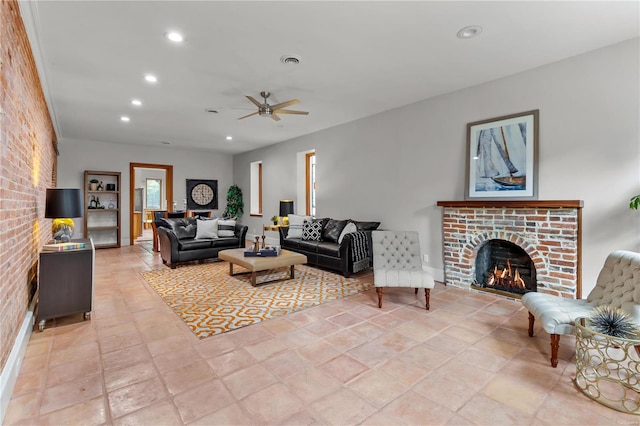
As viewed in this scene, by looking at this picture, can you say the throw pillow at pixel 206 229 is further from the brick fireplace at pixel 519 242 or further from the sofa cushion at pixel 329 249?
the brick fireplace at pixel 519 242

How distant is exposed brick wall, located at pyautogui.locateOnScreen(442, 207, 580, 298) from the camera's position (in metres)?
3.30

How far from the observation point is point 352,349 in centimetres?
247

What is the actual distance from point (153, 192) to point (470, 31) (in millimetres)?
12368

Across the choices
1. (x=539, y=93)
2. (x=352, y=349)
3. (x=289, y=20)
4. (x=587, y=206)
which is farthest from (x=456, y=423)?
(x=539, y=93)

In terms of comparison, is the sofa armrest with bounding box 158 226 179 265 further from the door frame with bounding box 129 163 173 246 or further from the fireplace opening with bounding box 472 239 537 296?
the fireplace opening with bounding box 472 239 537 296

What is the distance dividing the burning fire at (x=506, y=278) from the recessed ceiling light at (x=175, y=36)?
4.55 m

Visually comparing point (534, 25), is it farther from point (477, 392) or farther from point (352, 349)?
point (352, 349)

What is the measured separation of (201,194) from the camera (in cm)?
922

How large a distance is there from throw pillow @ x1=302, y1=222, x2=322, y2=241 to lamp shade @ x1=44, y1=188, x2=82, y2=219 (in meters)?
3.36

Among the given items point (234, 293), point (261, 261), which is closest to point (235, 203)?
point (261, 261)

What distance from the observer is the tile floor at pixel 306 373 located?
172 cm

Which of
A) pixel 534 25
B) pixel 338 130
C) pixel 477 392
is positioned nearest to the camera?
pixel 477 392

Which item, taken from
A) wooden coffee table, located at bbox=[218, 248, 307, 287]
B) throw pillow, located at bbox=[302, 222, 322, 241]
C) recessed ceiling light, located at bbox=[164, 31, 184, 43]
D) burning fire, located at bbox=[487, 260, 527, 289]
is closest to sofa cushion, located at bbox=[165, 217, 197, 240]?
wooden coffee table, located at bbox=[218, 248, 307, 287]

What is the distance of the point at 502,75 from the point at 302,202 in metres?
4.67
